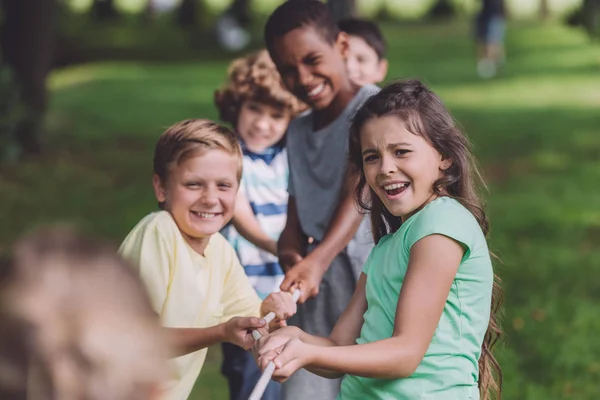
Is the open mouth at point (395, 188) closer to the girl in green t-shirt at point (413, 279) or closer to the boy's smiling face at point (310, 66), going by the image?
the girl in green t-shirt at point (413, 279)

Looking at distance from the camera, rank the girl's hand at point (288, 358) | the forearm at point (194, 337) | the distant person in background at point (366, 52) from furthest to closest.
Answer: the distant person in background at point (366, 52) < the forearm at point (194, 337) < the girl's hand at point (288, 358)

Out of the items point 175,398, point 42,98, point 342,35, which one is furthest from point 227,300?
point 42,98

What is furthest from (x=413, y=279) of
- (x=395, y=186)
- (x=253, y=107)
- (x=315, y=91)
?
(x=253, y=107)

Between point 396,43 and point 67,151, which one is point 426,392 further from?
point 396,43

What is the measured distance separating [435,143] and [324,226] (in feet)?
3.25

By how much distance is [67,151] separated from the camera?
12.8 meters

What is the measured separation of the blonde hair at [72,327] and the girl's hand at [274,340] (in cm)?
121

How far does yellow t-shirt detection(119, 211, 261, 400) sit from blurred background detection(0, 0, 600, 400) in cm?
114

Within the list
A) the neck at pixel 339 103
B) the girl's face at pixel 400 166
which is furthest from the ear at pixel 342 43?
the girl's face at pixel 400 166

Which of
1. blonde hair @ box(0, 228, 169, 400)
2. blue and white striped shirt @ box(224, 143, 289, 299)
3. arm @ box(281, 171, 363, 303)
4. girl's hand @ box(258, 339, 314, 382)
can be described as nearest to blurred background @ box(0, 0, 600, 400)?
blue and white striped shirt @ box(224, 143, 289, 299)

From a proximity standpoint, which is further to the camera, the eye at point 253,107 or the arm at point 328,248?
the eye at point 253,107

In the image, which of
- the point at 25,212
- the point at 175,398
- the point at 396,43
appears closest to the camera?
the point at 175,398

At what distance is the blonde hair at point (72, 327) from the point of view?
4.15 feet

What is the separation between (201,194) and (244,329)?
544 millimetres
